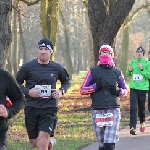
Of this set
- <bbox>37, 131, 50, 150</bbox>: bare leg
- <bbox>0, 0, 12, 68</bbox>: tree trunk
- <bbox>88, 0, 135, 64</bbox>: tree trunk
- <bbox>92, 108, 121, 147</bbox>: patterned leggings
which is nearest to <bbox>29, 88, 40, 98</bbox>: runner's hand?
<bbox>37, 131, 50, 150</bbox>: bare leg

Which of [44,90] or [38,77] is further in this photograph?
→ [38,77]

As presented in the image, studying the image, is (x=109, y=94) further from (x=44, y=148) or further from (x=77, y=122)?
(x=77, y=122)

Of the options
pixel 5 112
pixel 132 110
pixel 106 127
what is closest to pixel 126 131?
pixel 132 110

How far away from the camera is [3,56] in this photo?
11000mm

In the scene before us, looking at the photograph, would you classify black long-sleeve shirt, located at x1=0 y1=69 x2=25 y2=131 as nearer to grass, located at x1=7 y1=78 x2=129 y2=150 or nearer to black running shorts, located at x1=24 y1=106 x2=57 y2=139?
black running shorts, located at x1=24 y1=106 x2=57 y2=139

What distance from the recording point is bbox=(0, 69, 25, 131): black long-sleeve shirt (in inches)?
206

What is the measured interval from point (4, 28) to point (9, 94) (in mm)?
5519

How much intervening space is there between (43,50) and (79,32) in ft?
169

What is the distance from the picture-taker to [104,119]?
7.75m

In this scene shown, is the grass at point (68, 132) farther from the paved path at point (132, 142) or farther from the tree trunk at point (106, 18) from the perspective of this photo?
the tree trunk at point (106, 18)

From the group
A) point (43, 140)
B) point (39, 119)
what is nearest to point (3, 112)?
point (43, 140)

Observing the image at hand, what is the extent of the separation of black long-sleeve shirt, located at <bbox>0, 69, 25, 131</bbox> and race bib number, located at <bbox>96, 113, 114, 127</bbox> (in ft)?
8.48

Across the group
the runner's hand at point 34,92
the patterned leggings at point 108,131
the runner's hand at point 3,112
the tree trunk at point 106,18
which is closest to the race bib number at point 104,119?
the patterned leggings at point 108,131

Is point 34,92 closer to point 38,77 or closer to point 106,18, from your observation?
point 38,77
